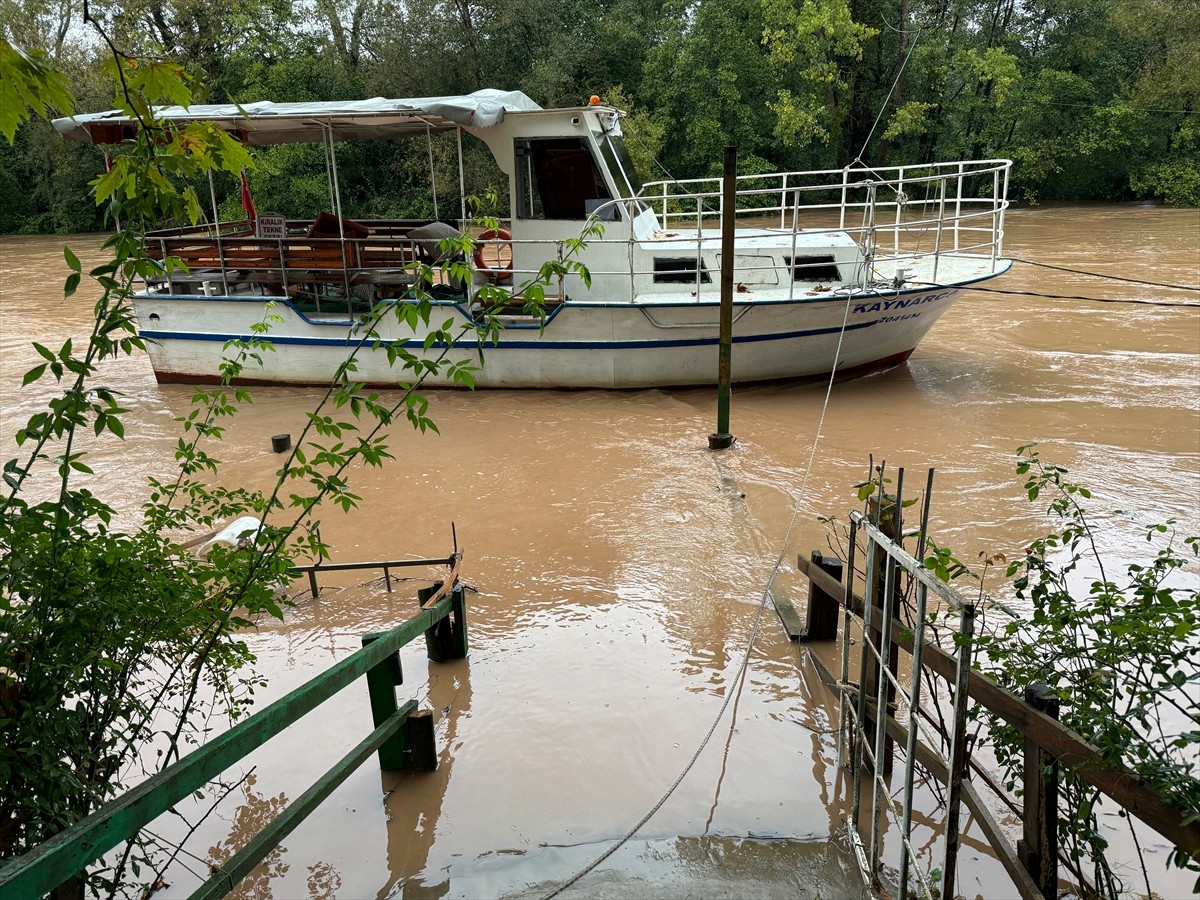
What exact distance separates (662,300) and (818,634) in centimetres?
563

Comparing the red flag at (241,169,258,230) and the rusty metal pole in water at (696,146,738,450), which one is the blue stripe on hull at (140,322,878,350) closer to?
the rusty metal pole in water at (696,146,738,450)

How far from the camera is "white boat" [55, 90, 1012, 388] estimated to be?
969cm

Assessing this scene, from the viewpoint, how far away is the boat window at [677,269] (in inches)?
405

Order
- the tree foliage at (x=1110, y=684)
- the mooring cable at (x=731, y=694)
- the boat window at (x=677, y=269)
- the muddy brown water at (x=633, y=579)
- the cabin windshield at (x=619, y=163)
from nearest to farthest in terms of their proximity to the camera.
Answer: the tree foliage at (x=1110, y=684) → the mooring cable at (x=731, y=694) → the muddy brown water at (x=633, y=579) → the cabin windshield at (x=619, y=163) → the boat window at (x=677, y=269)

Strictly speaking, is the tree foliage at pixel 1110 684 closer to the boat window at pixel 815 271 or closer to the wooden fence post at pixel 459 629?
the wooden fence post at pixel 459 629

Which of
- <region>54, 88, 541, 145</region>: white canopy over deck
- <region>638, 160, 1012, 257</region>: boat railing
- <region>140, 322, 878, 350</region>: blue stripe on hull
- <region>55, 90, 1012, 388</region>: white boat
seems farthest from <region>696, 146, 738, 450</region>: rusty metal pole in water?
<region>54, 88, 541, 145</region>: white canopy over deck

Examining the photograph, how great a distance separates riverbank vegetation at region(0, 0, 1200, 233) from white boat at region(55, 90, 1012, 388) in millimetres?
14780

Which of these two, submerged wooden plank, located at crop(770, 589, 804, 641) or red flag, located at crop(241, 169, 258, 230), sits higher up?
red flag, located at crop(241, 169, 258, 230)

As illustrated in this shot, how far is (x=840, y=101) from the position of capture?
29.9m

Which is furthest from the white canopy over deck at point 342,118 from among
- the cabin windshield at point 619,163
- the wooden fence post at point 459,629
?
the wooden fence post at point 459,629

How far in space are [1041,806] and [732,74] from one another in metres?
29.5

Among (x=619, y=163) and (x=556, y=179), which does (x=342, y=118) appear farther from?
(x=619, y=163)

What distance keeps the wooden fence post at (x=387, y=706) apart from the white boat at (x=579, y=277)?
19.0ft

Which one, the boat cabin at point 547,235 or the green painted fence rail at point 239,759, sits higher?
the boat cabin at point 547,235
